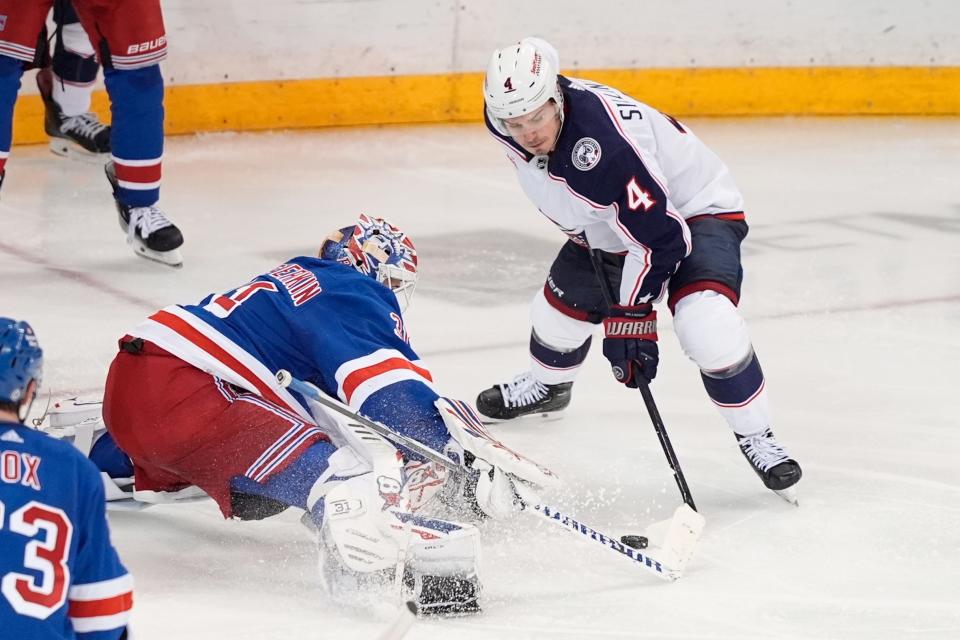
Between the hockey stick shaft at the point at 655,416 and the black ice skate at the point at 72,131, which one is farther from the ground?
the hockey stick shaft at the point at 655,416

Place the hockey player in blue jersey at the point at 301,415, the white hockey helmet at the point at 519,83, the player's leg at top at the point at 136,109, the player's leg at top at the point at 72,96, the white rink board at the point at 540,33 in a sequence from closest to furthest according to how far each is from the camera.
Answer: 1. the hockey player in blue jersey at the point at 301,415
2. the white hockey helmet at the point at 519,83
3. the player's leg at top at the point at 136,109
4. the player's leg at top at the point at 72,96
5. the white rink board at the point at 540,33

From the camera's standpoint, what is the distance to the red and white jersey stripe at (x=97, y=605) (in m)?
1.60

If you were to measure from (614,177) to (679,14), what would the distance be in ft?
13.7

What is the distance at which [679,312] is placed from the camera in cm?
290

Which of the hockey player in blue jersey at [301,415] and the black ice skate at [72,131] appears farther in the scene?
the black ice skate at [72,131]

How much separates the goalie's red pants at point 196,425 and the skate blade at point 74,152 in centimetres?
322

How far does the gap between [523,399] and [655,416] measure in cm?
53

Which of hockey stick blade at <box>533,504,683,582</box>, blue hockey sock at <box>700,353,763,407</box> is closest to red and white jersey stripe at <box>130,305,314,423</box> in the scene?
hockey stick blade at <box>533,504,683,582</box>

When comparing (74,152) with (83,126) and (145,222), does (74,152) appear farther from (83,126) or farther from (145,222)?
(145,222)

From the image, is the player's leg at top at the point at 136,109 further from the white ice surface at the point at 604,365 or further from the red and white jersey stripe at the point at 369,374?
the red and white jersey stripe at the point at 369,374

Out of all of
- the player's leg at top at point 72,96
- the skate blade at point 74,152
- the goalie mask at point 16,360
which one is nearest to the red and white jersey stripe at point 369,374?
the goalie mask at point 16,360

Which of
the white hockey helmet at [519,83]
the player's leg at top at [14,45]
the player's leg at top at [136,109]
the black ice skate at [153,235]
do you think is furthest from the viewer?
the black ice skate at [153,235]

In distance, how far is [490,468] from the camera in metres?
2.42

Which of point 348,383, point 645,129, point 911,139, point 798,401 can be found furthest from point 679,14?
point 348,383
